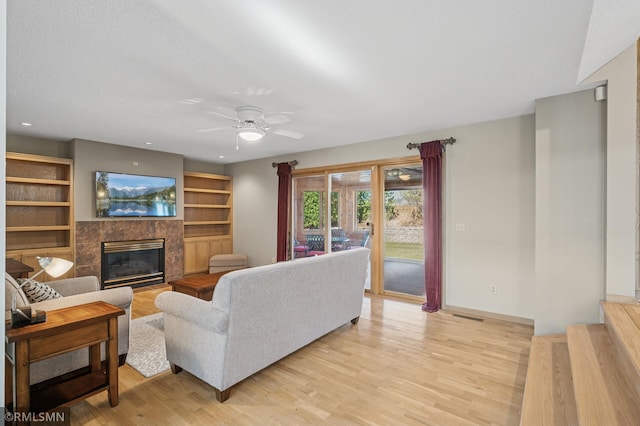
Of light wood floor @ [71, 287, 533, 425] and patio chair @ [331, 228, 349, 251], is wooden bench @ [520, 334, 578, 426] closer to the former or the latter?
light wood floor @ [71, 287, 533, 425]

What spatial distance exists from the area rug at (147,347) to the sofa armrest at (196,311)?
65 centimetres

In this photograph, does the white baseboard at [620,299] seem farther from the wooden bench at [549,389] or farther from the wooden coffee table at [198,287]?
the wooden coffee table at [198,287]

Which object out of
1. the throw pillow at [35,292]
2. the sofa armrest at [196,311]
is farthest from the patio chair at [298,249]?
the throw pillow at [35,292]

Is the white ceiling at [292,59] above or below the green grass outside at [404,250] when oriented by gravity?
above

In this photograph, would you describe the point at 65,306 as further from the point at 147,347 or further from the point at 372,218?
the point at 372,218

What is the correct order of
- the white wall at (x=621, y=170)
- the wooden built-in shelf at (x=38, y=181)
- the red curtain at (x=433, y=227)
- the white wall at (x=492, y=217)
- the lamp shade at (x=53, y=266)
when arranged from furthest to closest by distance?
the wooden built-in shelf at (x=38, y=181), the red curtain at (x=433, y=227), the white wall at (x=492, y=217), the white wall at (x=621, y=170), the lamp shade at (x=53, y=266)

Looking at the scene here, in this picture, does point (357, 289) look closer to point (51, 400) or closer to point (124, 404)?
point (124, 404)

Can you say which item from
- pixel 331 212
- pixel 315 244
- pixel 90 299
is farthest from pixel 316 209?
pixel 90 299

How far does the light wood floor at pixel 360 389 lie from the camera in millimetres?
2111

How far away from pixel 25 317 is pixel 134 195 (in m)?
4.19

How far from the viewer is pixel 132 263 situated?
5.64 m

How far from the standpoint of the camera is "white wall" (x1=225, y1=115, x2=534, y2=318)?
383 cm

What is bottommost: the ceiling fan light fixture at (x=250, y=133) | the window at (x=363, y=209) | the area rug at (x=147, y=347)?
the area rug at (x=147, y=347)

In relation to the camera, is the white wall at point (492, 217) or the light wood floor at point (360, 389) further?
the white wall at point (492, 217)
